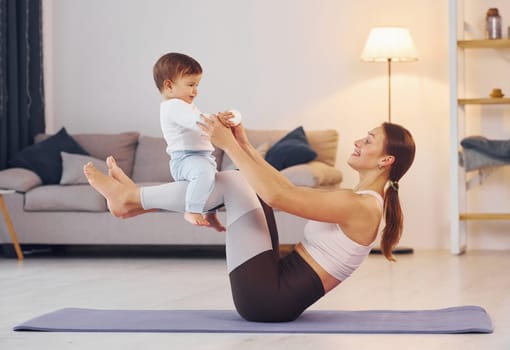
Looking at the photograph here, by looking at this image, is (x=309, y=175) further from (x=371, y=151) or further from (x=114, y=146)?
(x=371, y=151)

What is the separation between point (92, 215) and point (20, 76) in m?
1.36

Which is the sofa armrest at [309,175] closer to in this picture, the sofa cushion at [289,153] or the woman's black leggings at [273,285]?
the sofa cushion at [289,153]

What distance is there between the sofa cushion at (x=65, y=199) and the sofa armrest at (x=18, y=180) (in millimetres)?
64

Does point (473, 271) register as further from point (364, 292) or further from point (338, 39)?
point (338, 39)

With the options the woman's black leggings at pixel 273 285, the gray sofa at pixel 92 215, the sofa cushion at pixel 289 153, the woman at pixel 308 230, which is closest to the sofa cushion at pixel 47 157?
the gray sofa at pixel 92 215

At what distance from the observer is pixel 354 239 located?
3.33 metres

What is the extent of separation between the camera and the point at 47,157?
6562 millimetres

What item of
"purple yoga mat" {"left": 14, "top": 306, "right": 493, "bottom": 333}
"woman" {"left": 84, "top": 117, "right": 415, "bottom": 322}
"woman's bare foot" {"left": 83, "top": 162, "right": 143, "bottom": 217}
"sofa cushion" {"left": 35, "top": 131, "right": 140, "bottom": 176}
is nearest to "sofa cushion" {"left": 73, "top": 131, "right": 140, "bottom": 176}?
"sofa cushion" {"left": 35, "top": 131, "right": 140, "bottom": 176}

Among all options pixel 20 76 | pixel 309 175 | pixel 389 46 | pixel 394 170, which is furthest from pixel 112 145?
pixel 394 170

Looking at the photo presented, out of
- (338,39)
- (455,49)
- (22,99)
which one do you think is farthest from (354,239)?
(22,99)

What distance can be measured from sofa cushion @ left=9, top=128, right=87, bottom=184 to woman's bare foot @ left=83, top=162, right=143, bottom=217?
295 cm

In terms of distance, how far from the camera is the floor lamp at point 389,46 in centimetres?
635

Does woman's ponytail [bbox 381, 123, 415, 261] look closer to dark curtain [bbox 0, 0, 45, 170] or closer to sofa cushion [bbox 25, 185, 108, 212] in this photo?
sofa cushion [bbox 25, 185, 108, 212]

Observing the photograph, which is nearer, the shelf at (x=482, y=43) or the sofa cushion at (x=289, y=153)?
the sofa cushion at (x=289, y=153)
